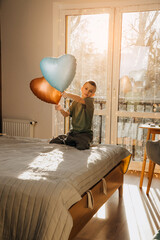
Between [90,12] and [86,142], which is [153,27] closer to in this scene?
[90,12]

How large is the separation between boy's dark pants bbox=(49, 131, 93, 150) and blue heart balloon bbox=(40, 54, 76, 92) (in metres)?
0.45

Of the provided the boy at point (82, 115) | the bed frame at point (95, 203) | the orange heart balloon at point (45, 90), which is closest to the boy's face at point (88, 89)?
the boy at point (82, 115)

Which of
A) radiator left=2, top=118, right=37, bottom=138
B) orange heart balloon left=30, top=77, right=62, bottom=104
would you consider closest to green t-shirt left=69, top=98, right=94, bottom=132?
orange heart balloon left=30, top=77, right=62, bottom=104

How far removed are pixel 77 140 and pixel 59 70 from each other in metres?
0.64

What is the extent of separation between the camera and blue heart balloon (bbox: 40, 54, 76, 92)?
2514 millimetres

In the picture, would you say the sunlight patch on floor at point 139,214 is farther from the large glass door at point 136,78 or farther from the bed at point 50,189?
the large glass door at point 136,78

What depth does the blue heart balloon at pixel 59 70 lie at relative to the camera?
251cm

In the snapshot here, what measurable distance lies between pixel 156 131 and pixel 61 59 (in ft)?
4.42

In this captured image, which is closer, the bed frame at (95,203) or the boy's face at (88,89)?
the bed frame at (95,203)

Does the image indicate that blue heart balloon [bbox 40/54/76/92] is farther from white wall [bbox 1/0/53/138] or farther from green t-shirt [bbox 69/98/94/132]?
white wall [bbox 1/0/53/138]

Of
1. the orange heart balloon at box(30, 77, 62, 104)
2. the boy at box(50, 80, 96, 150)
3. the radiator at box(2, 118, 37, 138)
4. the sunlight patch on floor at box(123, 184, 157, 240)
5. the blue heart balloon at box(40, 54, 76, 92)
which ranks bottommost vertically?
the sunlight patch on floor at box(123, 184, 157, 240)

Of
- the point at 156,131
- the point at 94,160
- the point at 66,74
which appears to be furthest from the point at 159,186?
the point at 66,74

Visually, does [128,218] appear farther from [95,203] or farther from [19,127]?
[19,127]

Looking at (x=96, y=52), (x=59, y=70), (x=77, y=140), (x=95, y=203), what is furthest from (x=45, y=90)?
(x=96, y=52)
